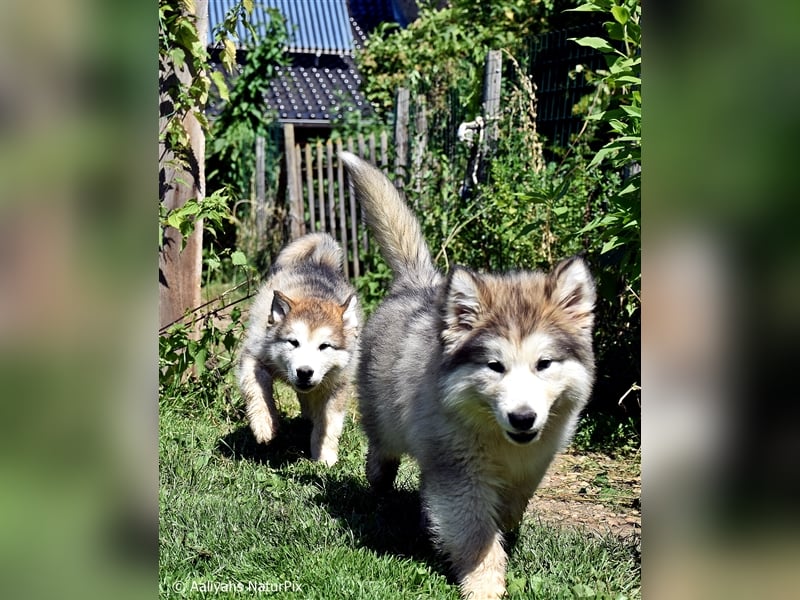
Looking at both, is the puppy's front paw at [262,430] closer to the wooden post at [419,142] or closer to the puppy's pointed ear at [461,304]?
the puppy's pointed ear at [461,304]

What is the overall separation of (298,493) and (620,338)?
2913 mm

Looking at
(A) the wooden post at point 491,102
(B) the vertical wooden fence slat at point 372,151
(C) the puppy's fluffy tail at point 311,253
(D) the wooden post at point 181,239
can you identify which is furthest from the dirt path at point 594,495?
(B) the vertical wooden fence slat at point 372,151

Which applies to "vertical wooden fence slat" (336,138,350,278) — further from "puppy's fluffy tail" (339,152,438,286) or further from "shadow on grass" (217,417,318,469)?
"puppy's fluffy tail" (339,152,438,286)

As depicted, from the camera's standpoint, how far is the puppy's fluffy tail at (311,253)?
24.1 feet

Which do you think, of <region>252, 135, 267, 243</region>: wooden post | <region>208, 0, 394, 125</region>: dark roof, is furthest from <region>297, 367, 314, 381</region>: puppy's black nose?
<region>208, 0, 394, 125</region>: dark roof

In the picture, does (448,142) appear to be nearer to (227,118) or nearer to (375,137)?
(375,137)

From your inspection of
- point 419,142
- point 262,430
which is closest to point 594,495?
point 262,430

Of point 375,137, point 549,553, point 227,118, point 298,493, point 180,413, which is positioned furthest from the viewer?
point 227,118

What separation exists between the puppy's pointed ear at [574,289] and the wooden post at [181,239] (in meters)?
3.37

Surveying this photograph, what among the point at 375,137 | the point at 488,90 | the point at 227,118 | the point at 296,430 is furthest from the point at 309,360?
the point at 227,118

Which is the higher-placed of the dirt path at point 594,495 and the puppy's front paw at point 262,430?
the puppy's front paw at point 262,430

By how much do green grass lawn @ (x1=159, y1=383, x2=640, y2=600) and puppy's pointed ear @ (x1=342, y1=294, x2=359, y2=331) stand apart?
1.19 m

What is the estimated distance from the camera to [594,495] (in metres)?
5.05

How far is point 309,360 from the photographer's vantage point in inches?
226
